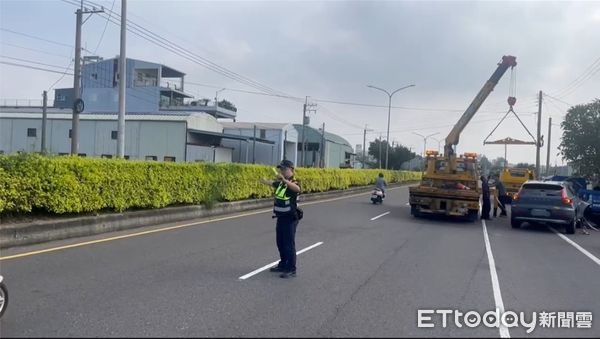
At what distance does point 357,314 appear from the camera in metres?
6.29

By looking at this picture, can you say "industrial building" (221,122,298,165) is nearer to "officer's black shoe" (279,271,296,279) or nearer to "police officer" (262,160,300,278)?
"police officer" (262,160,300,278)

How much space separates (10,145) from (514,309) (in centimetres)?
5952

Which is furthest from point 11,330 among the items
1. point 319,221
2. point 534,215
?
point 534,215

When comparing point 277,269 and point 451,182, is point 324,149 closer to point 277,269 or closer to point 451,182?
A: point 451,182

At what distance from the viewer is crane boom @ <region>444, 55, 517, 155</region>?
23.1 meters

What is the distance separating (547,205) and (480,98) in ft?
25.1

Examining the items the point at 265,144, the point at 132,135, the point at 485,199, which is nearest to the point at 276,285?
the point at 485,199

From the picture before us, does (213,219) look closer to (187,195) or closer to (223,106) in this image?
(187,195)

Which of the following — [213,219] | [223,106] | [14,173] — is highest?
[223,106]

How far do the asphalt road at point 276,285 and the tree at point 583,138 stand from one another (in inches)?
634

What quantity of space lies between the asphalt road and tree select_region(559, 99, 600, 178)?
1610cm

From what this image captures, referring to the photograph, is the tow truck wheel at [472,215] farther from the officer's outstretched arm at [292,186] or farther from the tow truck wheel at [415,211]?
the officer's outstretched arm at [292,186]

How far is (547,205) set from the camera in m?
16.7

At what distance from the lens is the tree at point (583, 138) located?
27609 millimetres
